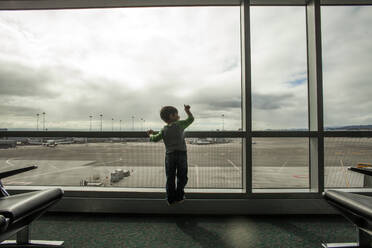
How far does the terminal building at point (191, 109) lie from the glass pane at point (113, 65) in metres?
0.01

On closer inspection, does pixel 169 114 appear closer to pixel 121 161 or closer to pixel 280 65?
pixel 121 161

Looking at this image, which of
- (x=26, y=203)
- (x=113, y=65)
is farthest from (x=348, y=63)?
(x=26, y=203)

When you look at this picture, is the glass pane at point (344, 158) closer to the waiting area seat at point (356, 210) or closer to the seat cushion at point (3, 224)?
the waiting area seat at point (356, 210)

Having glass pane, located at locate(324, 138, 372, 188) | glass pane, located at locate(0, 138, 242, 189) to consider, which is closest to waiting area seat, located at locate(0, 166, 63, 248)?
glass pane, located at locate(0, 138, 242, 189)

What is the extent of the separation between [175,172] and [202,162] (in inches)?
17.0

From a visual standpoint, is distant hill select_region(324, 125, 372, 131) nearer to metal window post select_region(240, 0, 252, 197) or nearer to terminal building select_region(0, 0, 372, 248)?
terminal building select_region(0, 0, 372, 248)

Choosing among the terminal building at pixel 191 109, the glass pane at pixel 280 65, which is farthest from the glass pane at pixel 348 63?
the glass pane at pixel 280 65

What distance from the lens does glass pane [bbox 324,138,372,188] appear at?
2.20 meters

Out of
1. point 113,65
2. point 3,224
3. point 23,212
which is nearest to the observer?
point 3,224

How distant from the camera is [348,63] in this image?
2.40 m

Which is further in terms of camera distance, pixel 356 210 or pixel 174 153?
pixel 174 153

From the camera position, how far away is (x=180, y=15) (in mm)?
2516

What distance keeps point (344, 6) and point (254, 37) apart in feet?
4.00

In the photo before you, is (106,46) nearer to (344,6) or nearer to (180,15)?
(180,15)
